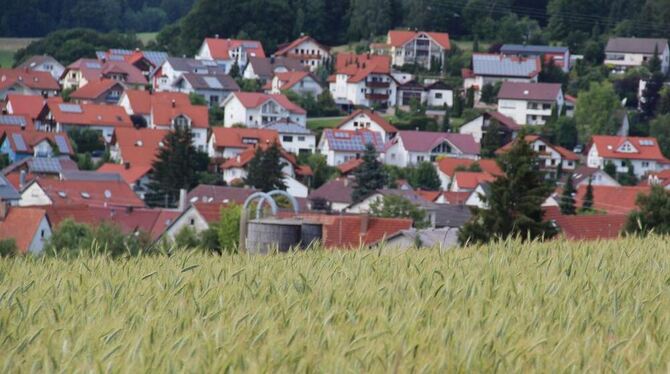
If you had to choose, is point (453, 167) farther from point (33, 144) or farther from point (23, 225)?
point (23, 225)

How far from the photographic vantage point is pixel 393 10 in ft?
293

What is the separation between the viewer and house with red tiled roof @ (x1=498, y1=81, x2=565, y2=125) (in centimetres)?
7031

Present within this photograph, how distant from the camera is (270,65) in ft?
267

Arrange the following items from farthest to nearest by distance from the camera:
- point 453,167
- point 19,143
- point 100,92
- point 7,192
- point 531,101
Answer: point 100,92 < point 531,101 < point 19,143 < point 453,167 < point 7,192

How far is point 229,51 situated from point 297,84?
905cm

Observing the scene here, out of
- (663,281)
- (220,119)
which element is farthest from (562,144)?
(663,281)

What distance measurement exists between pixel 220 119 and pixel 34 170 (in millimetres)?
20583

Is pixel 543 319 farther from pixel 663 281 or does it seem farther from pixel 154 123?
pixel 154 123

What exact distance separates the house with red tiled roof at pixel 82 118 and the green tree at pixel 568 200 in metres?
23.3

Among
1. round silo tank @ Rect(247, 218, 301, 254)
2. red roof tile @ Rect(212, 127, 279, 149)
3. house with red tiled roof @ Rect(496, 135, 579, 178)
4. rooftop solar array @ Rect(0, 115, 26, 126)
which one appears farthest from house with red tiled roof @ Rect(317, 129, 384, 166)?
round silo tank @ Rect(247, 218, 301, 254)

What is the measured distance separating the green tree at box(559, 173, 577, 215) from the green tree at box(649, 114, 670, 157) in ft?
57.1

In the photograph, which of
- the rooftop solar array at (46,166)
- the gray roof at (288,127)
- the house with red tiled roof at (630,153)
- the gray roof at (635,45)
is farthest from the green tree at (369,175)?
the gray roof at (635,45)

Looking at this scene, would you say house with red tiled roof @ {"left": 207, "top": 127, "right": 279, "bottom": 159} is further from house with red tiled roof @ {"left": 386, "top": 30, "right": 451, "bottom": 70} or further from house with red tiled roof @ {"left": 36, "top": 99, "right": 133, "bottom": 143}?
house with red tiled roof @ {"left": 386, "top": 30, "right": 451, "bottom": 70}

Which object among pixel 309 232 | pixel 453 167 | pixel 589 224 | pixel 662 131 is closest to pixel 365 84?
pixel 662 131
